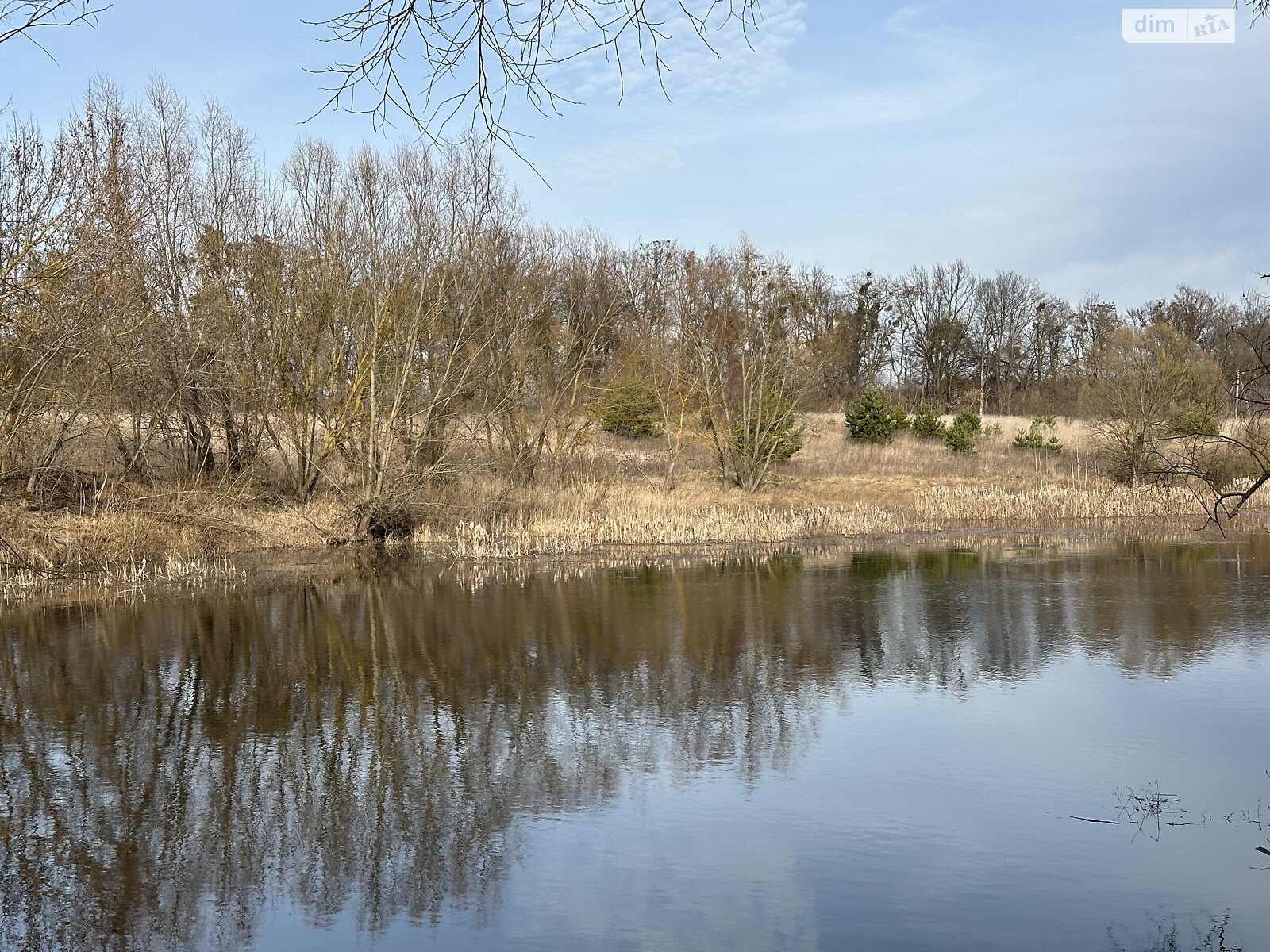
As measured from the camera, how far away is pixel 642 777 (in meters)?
7.54

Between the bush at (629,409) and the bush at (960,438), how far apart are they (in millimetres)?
9238

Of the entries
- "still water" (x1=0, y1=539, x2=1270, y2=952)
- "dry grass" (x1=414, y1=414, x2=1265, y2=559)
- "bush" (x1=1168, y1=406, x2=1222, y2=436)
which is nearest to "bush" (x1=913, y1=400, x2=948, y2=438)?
"dry grass" (x1=414, y1=414, x2=1265, y2=559)

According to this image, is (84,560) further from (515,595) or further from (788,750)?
(788,750)

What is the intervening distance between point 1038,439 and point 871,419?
5154mm

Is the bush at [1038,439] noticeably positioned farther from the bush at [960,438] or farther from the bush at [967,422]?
the bush at [960,438]

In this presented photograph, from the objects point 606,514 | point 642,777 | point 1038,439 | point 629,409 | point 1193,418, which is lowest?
point 642,777

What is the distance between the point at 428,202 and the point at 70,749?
14643 millimetres

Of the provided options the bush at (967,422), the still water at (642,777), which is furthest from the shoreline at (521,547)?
the bush at (967,422)

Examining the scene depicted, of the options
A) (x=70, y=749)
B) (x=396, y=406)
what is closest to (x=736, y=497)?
(x=396, y=406)

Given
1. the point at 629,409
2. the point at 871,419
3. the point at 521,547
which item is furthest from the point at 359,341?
the point at 871,419

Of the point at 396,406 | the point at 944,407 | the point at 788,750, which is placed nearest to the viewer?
the point at 788,750

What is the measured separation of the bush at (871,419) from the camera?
35.5m

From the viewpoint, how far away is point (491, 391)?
2395 centimetres

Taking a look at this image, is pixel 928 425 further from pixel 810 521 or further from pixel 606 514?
pixel 606 514
